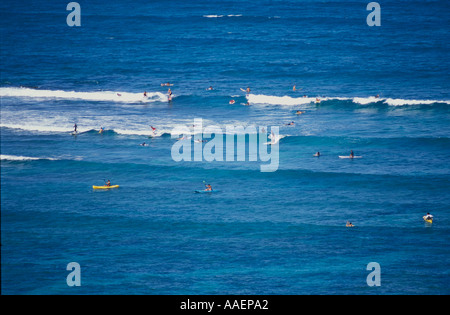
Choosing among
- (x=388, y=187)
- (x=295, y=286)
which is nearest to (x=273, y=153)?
(x=388, y=187)

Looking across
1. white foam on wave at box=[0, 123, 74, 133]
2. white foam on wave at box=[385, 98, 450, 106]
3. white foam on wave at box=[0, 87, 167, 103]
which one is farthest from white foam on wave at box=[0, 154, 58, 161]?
white foam on wave at box=[385, 98, 450, 106]

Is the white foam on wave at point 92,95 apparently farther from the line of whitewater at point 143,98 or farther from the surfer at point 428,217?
the surfer at point 428,217

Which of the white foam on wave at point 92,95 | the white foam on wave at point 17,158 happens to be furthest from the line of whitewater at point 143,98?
the white foam on wave at point 17,158

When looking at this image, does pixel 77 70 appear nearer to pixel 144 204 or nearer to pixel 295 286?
pixel 144 204

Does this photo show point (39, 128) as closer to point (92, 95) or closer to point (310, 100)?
point (92, 95)

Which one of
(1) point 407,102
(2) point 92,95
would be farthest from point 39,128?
(1) point 407,102

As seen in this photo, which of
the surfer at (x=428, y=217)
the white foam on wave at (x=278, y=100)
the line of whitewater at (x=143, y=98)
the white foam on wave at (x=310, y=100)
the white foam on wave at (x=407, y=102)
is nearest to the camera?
the surfer at (x=428, y=217)
